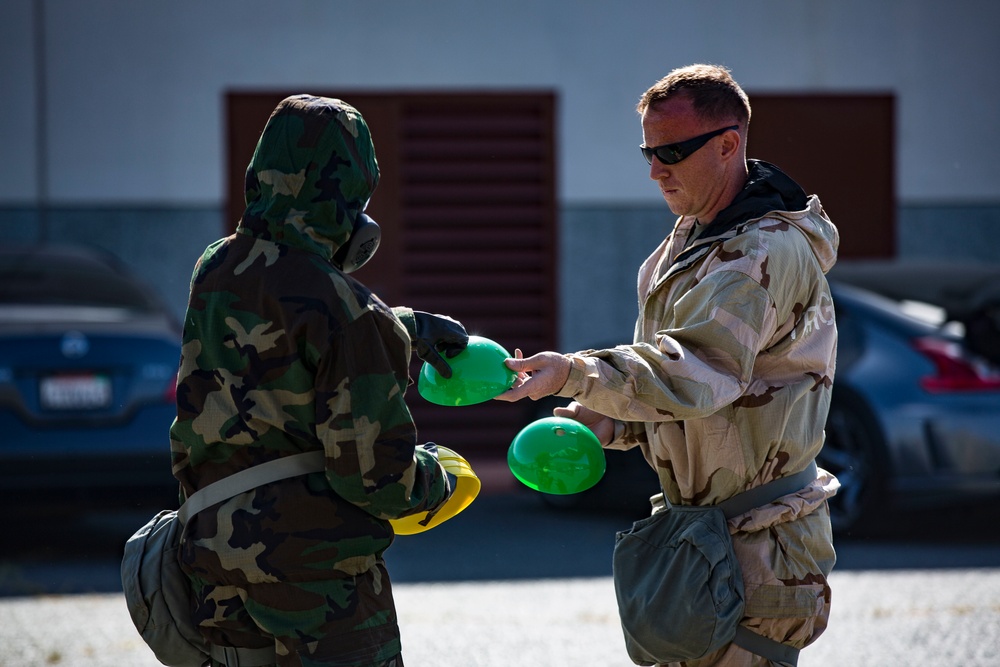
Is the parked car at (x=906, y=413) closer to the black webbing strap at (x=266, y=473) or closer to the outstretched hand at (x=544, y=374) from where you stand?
the outstretched hand at (x=544, y=374)

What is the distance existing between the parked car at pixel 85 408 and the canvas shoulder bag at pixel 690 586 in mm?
4823

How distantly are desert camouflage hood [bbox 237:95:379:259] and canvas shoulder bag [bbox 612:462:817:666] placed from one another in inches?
42.2

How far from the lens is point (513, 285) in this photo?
12.6m

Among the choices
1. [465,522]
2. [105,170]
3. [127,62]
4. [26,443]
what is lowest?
[465,522]

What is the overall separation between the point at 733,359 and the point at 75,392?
17.6 ft

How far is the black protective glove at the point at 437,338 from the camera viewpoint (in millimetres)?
3234

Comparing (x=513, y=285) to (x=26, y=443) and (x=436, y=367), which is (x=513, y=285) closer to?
(x=26, y=443)

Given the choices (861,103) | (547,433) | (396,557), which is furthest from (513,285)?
(547,433)

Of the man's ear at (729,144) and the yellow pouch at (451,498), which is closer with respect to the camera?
the yellow pouch at (451,498)

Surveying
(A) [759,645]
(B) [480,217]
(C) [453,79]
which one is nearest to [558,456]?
(A) [759,645]

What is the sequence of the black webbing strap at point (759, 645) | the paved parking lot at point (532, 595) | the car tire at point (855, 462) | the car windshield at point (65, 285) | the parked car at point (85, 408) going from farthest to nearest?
the car windshield at point (65, 285) < the car tire at point (855, 462) < the parked car at point (85, 408) < the paved parking lot at point (532, 595) < the black webbing strap at point (759, 645)

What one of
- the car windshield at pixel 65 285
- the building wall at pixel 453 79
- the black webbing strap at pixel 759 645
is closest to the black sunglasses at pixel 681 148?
the black webbing strap at pixel 759 645

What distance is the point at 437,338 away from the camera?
3258 mm

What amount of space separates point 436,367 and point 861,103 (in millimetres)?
10361
